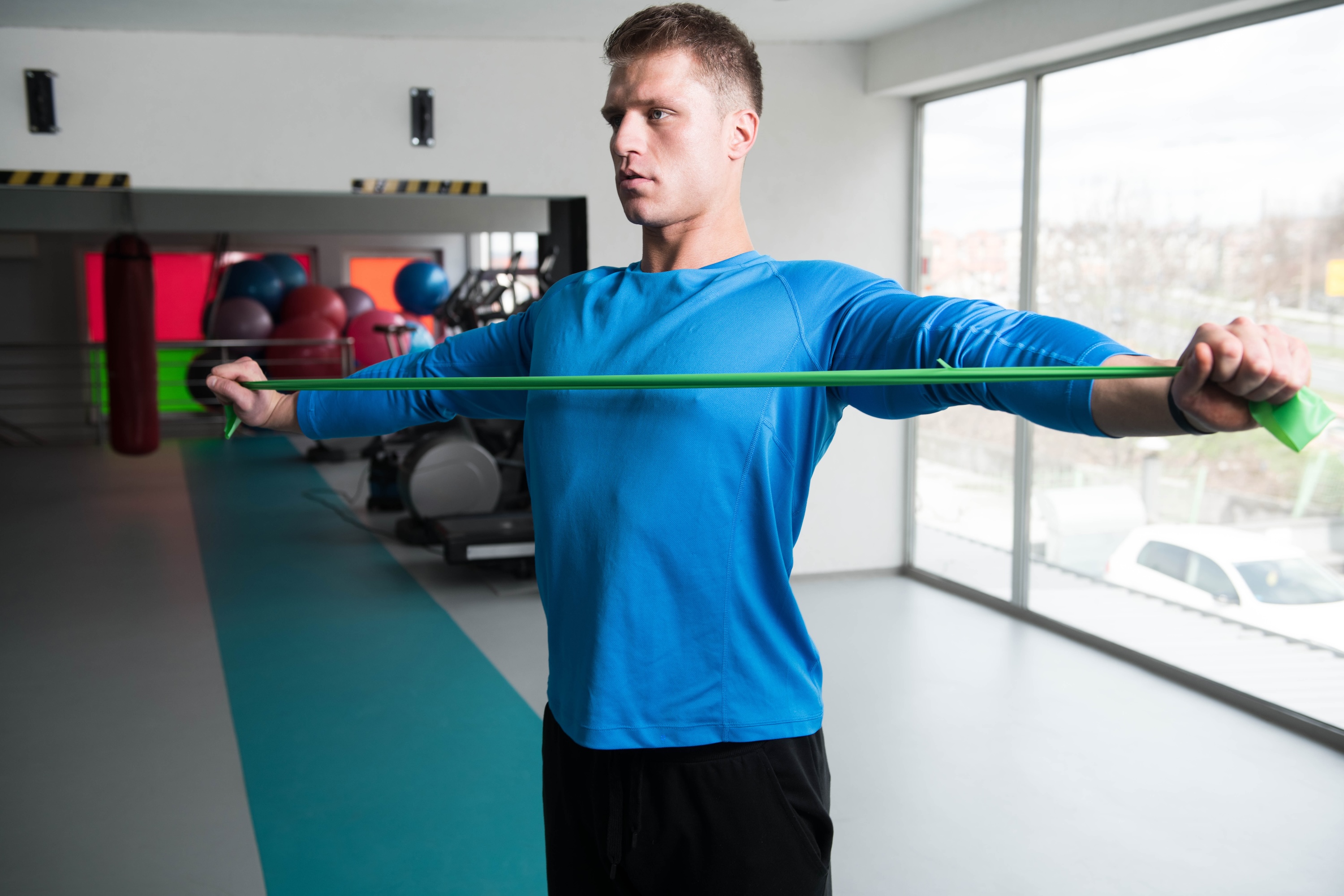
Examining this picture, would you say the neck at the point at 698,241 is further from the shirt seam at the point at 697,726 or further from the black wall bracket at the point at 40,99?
the black wall bracket at the point at 40,99

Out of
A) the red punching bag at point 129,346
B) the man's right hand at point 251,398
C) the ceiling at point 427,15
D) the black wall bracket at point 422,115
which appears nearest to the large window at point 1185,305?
the ceiling at point 427,15

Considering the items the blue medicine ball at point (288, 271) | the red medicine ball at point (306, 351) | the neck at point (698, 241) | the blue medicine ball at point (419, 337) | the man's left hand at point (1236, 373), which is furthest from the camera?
the blue medicine ball at point (288, 271)

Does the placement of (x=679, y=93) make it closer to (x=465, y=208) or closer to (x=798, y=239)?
(x=798, y=239)

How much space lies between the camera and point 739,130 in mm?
1196

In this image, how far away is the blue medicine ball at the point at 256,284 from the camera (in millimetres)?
12289

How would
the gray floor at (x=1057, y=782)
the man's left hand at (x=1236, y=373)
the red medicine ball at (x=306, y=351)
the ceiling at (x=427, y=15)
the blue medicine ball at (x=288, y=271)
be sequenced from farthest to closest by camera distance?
1. the blue medicine ball at (x=288, y=271)
2. the red medicine ball at (x=306, y=351)
3. the ceiling at (x=427, y=15)
4. the gray floor at (x=1057, y=782)
5. the man's left hand at (x=1236, y=373)

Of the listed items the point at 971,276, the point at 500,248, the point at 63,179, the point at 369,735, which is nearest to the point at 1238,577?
the point at 971,276

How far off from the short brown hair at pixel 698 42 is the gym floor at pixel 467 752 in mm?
2181

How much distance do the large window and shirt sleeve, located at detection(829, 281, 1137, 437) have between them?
2959 mm

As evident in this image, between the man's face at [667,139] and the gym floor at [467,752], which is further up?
the man's face at [667,139]

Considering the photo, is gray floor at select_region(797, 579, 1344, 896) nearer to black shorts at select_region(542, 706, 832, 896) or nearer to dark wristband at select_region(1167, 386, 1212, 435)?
black shorts at select_region(542, 706, 832, 896)

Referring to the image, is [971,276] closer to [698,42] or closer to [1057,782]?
[1057,782]

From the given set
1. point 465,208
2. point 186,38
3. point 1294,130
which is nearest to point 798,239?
point 1294,130

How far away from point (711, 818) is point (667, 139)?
0.76 m
